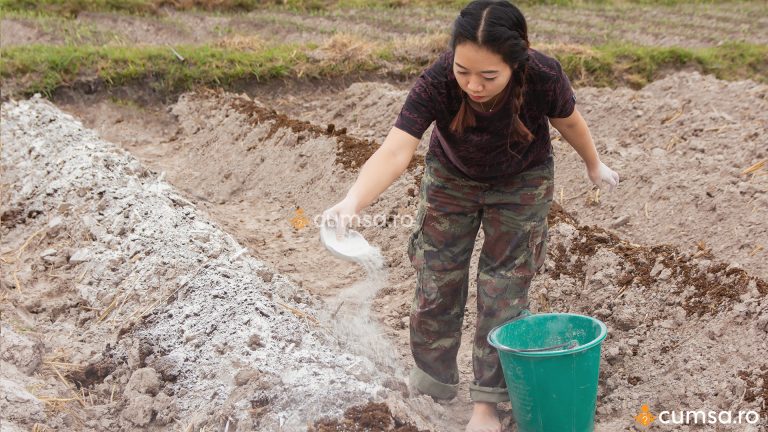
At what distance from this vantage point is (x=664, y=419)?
11.2 feet

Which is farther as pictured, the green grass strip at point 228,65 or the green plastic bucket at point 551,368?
the green grass strip at point 228,65

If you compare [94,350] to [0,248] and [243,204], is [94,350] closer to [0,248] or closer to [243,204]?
[0,248]

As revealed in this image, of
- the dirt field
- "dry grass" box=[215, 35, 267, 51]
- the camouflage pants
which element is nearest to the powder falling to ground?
the dirt field

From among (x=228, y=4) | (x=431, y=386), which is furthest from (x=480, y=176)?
(x=228, y=4)

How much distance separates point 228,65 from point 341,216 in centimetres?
680

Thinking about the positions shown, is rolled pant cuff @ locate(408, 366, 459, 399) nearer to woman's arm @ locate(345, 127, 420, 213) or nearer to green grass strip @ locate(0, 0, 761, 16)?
woman's arm @ locate(345, 127, 420, 213)

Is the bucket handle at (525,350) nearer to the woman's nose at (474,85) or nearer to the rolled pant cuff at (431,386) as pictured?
the rolled pant cuff at (431,386)

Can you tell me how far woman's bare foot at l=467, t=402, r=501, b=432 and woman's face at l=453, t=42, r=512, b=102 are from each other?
1230 mm

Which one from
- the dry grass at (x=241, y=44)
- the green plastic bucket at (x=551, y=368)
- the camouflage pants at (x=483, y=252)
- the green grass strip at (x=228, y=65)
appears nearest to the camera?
the green plastic bucket at (x=551, y=368)

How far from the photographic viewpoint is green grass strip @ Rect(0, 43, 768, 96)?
28.9 ft

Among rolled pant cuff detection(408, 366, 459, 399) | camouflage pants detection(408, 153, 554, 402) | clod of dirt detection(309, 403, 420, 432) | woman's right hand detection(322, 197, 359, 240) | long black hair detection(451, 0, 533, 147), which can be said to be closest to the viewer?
woman's right hand detection(322, 197, 359, 240)

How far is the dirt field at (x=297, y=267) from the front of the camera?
3355mm

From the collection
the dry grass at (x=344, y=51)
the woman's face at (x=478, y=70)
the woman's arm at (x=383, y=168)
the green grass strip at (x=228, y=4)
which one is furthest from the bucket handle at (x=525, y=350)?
the green grass strip at (x=228, y=4)

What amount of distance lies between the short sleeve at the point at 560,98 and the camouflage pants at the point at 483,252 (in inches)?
9.7
